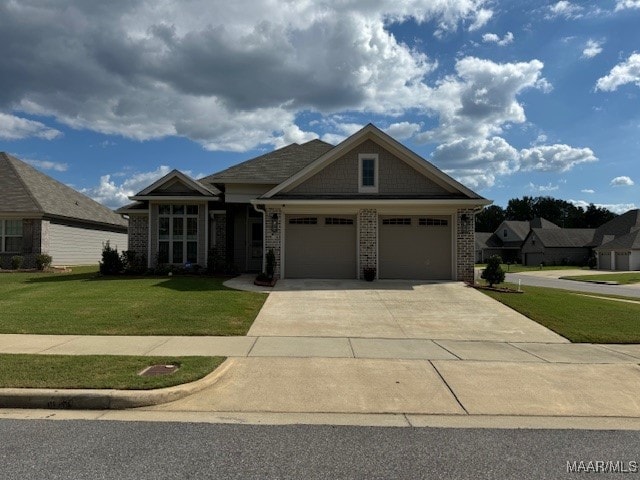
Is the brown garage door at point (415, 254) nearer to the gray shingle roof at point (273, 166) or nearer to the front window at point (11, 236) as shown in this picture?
the gray shingle roof at point (273, 166)

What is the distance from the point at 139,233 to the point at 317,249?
8.39 m

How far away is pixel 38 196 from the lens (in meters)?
24.5

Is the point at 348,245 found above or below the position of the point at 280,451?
above

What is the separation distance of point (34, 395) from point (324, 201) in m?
12.6

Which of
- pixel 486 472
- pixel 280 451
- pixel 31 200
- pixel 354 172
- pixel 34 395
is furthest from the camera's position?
pixel 31 200

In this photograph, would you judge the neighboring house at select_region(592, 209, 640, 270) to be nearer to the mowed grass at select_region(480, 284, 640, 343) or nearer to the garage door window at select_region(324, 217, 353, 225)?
the mowed grass at select_region(480, 284, 640, 343)

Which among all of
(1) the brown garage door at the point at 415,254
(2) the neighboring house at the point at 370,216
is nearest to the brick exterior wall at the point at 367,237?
(2) the neighboring house at the point at 370,216

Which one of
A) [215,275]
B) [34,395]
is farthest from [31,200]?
[34,395]

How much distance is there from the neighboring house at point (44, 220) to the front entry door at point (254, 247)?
419 inches

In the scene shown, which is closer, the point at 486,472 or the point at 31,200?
the point at 486,472

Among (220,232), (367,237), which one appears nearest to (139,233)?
(220,232)

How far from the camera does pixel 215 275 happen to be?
18828 mm

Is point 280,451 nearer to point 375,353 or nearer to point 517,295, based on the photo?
point 375,353

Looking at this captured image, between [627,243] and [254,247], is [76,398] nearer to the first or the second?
[254,247]
